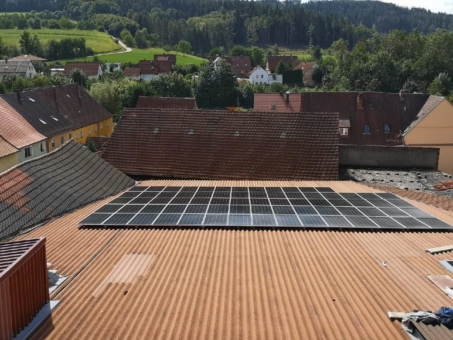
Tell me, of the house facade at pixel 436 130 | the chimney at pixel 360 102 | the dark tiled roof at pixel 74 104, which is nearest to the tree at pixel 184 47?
the dark tiled roof at pixel 74 104

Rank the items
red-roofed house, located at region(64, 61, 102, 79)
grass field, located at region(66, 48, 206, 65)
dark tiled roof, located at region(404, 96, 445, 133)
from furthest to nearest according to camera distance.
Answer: grass field, located at region(66, 48, 206, 65)
red-roofed house, located at region(64, 61, 102, 79)
dark tiled roof, located at region(404, 96, 445, 133)

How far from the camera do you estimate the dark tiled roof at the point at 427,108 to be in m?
36.5

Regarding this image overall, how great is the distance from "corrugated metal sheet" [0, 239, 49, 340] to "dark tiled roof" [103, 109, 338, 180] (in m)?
16.2

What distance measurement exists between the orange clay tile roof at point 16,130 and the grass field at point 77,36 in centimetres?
9552

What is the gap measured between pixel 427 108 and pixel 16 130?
32211mm

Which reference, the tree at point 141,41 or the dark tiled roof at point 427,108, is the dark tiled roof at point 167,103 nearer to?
the dark tiled roof at point 427,108

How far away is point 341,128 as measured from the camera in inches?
1524

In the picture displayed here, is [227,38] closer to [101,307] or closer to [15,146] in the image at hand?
[15,146]

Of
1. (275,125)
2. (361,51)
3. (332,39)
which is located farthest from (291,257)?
(332,39)

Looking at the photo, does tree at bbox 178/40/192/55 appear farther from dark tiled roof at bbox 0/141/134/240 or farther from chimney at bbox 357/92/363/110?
dark tiled roof at bbox 0/141/134/240

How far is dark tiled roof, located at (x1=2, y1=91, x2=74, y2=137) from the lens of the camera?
35719 millimetres

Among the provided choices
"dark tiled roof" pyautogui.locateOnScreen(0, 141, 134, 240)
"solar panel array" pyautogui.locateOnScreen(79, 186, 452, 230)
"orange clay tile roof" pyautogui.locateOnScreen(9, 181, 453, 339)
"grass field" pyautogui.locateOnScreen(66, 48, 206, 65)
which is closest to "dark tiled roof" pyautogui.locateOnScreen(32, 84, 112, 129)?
"dark tiled roof" pyautogui.locateOnScreen(0, 141, 134, 240)

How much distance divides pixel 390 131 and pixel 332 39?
469ft

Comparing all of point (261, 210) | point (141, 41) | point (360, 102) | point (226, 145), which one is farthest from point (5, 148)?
point (141, 41)
